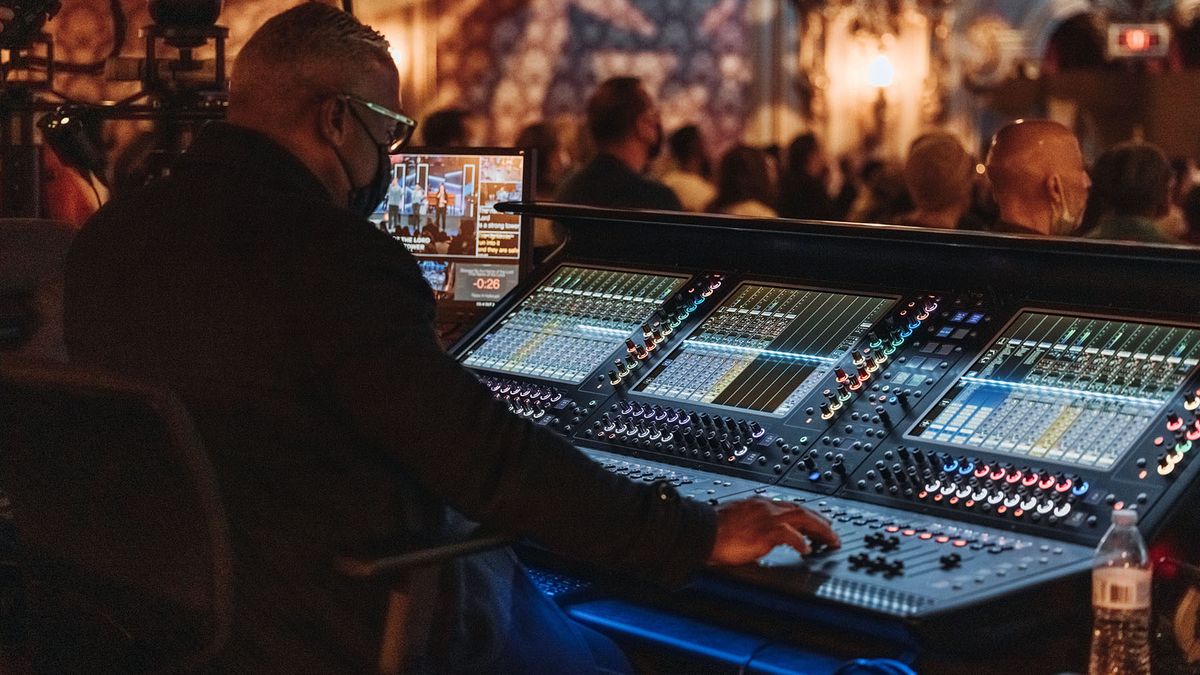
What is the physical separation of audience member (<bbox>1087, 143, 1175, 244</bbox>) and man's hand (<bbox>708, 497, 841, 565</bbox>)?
2461 mm

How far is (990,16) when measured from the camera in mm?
13219

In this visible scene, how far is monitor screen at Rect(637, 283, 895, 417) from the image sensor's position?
2457 mm

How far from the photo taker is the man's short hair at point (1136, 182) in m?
4.19

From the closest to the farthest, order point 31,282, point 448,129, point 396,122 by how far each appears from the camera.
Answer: point 396,122, point 31,282, point 448,129

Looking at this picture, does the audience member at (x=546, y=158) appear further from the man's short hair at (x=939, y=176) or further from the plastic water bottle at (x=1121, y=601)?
the plastic water bottle at (x=1121, y=601)

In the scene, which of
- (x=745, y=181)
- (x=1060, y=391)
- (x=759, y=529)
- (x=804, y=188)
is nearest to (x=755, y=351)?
(x=1060, y=391)

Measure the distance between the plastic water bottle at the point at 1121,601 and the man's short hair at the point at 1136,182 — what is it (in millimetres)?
2456

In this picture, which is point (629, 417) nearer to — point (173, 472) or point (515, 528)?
point (515, 528)

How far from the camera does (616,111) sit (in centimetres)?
449

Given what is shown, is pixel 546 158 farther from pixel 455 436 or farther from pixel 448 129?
pixel 455 436

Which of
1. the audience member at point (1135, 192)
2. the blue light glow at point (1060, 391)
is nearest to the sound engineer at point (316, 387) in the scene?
the blue light glow at point (1060, 391)

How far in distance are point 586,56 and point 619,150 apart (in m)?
6.22

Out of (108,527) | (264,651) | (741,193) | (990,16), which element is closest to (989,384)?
(264,651)

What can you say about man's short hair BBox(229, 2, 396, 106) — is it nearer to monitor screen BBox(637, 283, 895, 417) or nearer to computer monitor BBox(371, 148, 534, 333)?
monitor screen BBox(637, 283, 895, 417)
